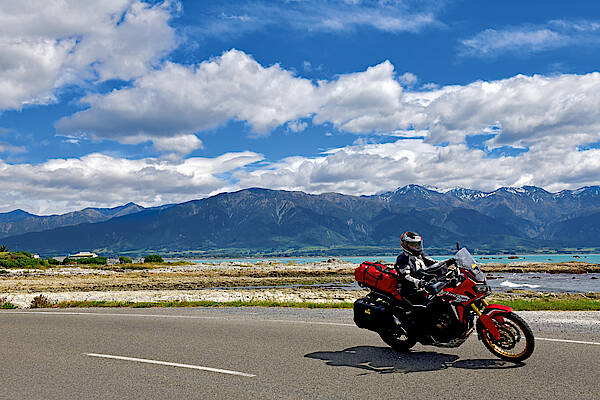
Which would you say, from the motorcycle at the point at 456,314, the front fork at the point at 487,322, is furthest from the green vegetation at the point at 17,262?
the front fork at the point at 487,322

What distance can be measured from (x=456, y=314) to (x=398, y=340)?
164 centimetres

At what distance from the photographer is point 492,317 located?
9359 millimetres

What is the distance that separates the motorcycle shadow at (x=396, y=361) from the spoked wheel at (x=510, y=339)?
0.16 meters

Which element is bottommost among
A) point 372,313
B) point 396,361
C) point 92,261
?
point 92,261

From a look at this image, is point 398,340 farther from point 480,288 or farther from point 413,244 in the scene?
point 480,288

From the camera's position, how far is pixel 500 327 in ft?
30.5

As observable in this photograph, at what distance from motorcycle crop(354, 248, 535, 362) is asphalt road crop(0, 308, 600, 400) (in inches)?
14.3

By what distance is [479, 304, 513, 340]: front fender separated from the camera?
9266mm

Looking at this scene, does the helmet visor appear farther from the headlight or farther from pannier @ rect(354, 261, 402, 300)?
the headlight

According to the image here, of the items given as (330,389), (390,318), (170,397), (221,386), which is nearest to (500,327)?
(390,318)

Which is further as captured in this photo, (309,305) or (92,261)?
(92,261)

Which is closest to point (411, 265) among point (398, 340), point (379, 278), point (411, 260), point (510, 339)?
point (411, 260)

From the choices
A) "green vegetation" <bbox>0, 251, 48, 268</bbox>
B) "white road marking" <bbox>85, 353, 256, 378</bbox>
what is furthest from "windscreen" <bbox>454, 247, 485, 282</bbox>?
"green vegetation" <bbox>0, 251, 48, 268</bbox>

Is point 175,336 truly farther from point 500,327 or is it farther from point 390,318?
point 500,327
